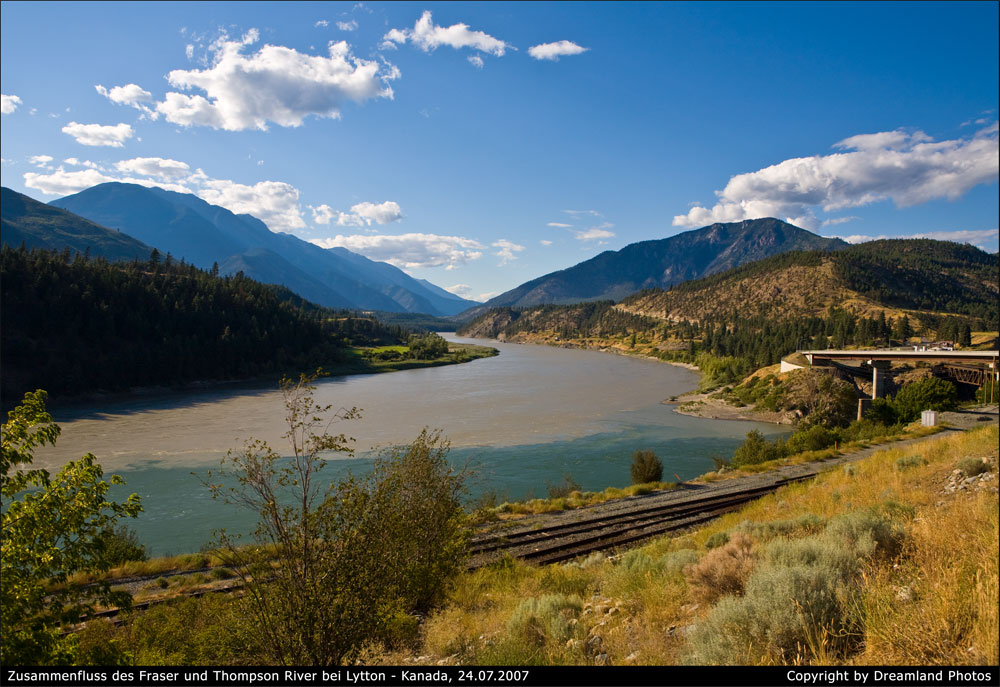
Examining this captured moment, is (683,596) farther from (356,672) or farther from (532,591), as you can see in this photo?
(356,672)

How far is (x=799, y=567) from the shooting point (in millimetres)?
5633

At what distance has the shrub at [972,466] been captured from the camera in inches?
427

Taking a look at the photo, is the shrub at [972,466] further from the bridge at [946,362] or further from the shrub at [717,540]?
the bridge at [946,362]

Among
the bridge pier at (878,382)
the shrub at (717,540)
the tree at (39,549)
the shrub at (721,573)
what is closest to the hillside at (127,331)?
the tree at (39,549)

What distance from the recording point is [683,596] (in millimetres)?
7594

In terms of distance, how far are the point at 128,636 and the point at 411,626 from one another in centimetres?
557

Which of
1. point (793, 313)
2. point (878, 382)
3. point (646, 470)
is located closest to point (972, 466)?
point (646, 470)

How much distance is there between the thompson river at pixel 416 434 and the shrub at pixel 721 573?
1313 centimetres

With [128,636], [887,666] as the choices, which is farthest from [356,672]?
[128,636]

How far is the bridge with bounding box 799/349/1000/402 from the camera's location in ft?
168

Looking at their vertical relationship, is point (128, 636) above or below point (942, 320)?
below

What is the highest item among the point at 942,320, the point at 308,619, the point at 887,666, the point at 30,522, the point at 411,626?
the point at 942,320
